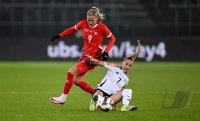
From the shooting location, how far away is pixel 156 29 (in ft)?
114

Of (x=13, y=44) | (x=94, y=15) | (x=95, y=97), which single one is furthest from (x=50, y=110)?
(x=13, y=44)

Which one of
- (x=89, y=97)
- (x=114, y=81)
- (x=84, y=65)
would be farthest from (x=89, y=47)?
(x=89, y=97)

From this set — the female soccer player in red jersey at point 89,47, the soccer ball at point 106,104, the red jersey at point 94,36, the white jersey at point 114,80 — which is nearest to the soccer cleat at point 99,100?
the soccer ball at point 106,104

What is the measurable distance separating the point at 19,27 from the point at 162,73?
460 inches

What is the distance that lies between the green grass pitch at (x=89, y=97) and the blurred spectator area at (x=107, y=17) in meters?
8.01

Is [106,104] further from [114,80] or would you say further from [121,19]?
[121,19]

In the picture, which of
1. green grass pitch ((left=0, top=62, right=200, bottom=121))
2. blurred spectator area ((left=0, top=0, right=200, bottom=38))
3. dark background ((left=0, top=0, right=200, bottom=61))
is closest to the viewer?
green grass pitch ((left=0, top=62, right=200, bottom=121))

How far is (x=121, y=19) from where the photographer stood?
3572 cm

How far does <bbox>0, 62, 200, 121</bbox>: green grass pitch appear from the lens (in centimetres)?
1067

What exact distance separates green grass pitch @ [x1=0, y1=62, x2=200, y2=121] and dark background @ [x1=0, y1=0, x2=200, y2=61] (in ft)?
21.2

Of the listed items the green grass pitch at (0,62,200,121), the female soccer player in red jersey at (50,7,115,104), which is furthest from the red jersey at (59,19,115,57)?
the green grass pitch at (0,62,200,121)

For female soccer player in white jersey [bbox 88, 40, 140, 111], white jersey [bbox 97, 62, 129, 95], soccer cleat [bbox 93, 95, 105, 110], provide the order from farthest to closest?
1. white jersey [bbox 97, 62, 129, 95]
2. female soccer player in white jersey [bbox 88, 40, 140, 111]
3. soccer cleat [bbox 93, 95, 105, 110]

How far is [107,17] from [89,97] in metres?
19.9

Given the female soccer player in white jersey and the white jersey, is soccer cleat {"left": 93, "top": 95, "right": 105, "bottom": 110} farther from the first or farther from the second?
the white jersey
